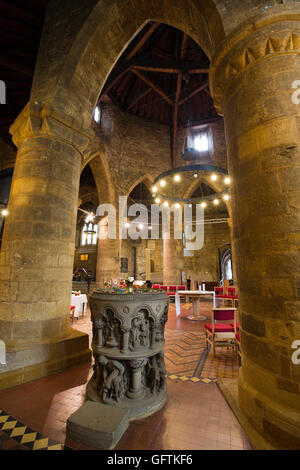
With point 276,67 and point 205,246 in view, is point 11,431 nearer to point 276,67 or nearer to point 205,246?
point 276,67

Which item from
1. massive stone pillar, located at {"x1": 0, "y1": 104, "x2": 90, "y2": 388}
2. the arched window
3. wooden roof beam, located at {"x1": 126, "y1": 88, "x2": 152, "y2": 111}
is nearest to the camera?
massive stone pillar, located at {"x1": 0, "y1": 104, "x2": 90, "y2": 388}

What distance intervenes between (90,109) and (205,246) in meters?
16.1

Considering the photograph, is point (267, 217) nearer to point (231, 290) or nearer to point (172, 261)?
point (231, 290)

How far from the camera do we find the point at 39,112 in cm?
387

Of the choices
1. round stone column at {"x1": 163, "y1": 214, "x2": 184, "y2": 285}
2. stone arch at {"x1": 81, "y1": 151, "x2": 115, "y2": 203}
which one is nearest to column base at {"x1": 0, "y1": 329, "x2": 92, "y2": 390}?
stone arch at {"x1": 81, "y1": 151, "x2": 115, "y2": 203}

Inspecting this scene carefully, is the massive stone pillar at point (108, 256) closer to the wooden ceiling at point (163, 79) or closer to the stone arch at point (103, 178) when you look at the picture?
the stone arch at point (103, 178)

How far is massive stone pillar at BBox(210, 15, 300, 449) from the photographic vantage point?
1.77 metres

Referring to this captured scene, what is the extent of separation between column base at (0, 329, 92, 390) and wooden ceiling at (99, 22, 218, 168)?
28.8 feet

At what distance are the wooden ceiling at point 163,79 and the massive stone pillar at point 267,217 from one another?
6992 mm

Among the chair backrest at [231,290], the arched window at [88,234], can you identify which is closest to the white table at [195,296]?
the chair backrest at [231,290]

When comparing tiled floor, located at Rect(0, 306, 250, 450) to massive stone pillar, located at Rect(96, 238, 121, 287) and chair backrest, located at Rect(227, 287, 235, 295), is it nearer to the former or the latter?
chair backrest, located at Rect(227, 287, 235, 295)

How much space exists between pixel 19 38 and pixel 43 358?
790 cm

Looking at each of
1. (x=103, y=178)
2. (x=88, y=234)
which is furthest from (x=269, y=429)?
(x=88, y=234)
